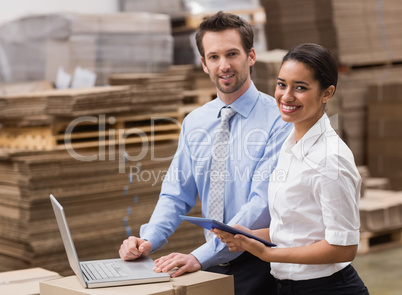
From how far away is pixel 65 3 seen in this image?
26.3 feet

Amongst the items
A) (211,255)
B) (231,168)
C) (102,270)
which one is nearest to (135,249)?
(102,270)

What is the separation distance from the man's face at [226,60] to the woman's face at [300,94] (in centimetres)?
54

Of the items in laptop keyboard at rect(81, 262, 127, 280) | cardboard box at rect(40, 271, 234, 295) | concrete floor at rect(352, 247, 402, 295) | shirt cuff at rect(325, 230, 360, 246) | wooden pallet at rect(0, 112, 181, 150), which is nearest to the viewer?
shirt cuff at rect(325, 230, 360, 246)

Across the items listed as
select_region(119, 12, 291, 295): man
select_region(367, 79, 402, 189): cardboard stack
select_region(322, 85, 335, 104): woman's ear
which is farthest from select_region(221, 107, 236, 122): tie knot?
select_region(367, 79, 402, 189): cardboard stack

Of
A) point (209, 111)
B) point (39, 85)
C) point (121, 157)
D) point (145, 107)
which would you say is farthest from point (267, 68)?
point (209, 111)

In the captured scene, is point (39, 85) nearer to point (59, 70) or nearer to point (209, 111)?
point (59, 70)

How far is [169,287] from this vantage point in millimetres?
2365

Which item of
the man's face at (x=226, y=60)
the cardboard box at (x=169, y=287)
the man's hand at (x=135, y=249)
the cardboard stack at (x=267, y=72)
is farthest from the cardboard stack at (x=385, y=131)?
the cardboard box at (x=169, y=287)

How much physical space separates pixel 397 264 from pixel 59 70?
136 inches

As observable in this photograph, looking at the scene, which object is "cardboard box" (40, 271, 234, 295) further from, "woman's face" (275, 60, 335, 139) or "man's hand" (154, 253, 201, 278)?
"woman's face" (275, 60, 335, 139)

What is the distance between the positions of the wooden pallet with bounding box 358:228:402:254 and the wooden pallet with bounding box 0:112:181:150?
212 centimetres

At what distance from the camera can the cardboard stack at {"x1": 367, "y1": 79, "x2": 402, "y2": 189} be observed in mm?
7148

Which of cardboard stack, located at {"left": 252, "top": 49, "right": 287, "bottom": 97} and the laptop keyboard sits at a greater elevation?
cardboard stack, located at {"left": 252, "top": 49, "right": 287, "bottom": 97}

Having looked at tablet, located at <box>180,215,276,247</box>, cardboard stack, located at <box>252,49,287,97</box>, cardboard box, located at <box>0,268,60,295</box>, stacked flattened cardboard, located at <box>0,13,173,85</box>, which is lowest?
cardboard box, located at <box>0,268,60,295</box>
